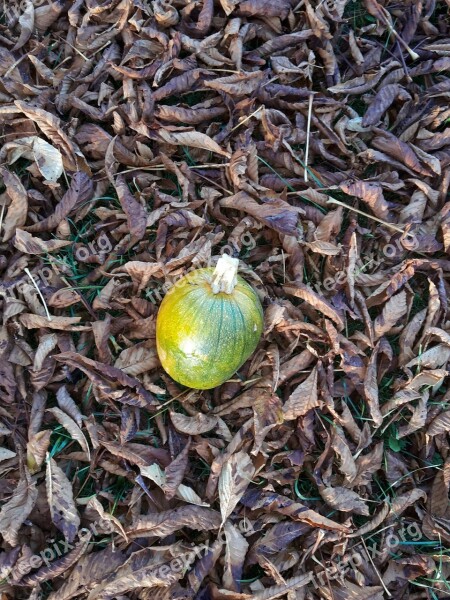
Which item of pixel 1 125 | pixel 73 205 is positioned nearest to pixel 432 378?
pixel 73 205

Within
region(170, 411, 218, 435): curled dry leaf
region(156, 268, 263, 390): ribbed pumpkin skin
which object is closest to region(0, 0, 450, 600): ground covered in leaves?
region(170, 411, 218, 435): curled dry leaf

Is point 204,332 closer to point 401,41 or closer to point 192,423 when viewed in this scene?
point 192,423

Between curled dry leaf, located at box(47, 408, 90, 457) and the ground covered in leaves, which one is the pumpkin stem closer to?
the ground covered in leaves

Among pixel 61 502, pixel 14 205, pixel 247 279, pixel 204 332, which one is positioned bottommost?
pixel 61 502

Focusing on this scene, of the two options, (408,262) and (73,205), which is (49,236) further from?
(408,262)

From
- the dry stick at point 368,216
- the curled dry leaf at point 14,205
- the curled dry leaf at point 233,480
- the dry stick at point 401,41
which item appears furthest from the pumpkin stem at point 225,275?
the dry stick at point 401,41

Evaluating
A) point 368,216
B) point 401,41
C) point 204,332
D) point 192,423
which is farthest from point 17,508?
point 401,41
